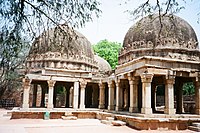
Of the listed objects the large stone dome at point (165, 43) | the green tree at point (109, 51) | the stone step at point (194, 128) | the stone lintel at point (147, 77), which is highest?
the green tree at point (109, 51)

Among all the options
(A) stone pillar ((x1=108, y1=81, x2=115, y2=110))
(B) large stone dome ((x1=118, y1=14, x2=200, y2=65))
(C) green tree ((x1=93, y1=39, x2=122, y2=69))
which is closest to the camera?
(B) large stone dome ((x1=118, y1=14, x2=200, y2=65))

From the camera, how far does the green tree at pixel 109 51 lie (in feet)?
137

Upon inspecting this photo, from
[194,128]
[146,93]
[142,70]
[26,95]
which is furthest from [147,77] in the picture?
[26,95]

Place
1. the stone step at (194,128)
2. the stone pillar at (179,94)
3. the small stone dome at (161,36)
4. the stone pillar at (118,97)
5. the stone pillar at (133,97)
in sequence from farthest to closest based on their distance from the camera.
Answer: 1. the stone pillar at (179,94)
2. the small stone dome at (161,36)
3. the stone pillar at (118,97)
4. the stone pillar at (133,97)
5. the stone step at (194,128)

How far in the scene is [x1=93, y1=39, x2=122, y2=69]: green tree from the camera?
41.7 meters

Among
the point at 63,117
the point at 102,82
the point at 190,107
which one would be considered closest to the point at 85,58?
the point at 102,82

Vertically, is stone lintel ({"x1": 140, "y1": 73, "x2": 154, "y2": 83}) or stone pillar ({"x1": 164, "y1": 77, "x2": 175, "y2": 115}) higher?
stone lintel ({"x1": 140, "y1": 73, "x2": 154, "y2": 83})

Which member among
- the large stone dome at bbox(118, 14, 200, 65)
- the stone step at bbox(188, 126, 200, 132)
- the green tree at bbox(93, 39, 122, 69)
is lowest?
the stone step at bbox(188, 126, 200, 132)

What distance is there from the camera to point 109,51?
4269 cm

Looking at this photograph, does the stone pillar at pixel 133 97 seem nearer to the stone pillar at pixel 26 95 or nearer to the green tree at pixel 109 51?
the stone pillar at pixel 26 95

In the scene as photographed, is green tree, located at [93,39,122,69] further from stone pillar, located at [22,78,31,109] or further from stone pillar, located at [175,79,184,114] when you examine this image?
stone pillar, located at [22,78,31,109]

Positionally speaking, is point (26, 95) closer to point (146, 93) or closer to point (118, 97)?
point (118, 97)

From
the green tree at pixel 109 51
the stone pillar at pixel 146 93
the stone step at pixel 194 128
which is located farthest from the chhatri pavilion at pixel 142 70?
the green tree at pixel 109 51

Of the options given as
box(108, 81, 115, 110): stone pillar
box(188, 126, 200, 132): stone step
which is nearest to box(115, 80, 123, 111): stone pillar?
box(108, 81, 115, 110): stone pillar
